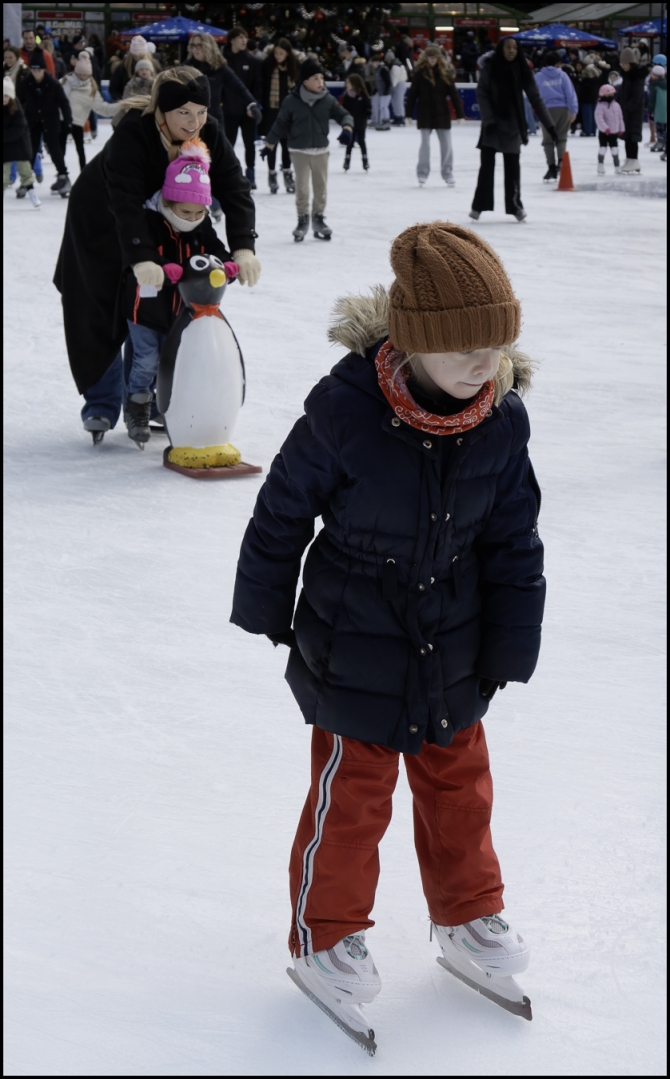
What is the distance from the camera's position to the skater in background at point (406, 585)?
5.04ft

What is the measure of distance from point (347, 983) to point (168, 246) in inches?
115

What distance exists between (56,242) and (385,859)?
7.56 metres

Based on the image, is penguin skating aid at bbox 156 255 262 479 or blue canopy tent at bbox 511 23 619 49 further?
blue canopy tent at bbox 511 23 619 49

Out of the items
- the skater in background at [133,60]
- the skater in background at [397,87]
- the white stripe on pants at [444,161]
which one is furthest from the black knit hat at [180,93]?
the skater in background at [397,87]

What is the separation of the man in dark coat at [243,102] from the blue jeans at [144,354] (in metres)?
6.07

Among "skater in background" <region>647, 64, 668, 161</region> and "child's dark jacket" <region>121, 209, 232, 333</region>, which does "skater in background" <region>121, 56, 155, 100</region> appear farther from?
"skater in background" <region>647, 64, 668, 161</region>

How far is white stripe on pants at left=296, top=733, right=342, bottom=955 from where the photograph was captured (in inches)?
64.4

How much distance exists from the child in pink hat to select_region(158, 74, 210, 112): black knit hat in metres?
0.13

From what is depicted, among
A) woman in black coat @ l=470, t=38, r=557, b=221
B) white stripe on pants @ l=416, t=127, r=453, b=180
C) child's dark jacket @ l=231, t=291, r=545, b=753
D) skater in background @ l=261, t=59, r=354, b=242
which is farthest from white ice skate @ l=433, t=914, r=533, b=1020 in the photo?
white stripe on pants @ l=416, t=127, r=453, b=180

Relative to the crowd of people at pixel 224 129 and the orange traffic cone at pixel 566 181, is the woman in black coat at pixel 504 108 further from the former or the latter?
the orange traffic cone at pixel 566 181

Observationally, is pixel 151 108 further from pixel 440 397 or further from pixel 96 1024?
pixel 96 1024

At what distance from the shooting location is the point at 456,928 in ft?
5.70

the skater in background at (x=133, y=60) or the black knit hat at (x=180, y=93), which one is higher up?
the skater in background at (x=133, y=60)

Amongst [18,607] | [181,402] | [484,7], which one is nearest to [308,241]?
[181,402]
